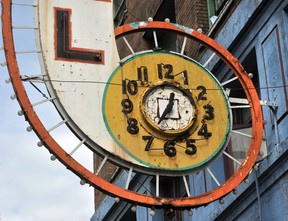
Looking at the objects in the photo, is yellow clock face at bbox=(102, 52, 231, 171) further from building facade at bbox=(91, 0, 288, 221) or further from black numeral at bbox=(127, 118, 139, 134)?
building facade at bbox=(91, 0, 288, 221)

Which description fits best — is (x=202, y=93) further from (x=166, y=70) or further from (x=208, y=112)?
(x=166, y=70)

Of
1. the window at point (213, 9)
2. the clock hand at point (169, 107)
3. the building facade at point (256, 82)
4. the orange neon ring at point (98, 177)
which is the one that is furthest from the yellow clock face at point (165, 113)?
the window at point (213, 9)

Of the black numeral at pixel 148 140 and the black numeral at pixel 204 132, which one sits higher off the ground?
the black numeral at pixel 204 132

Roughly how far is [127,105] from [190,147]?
1.19 metres

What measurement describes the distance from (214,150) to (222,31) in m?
3.63

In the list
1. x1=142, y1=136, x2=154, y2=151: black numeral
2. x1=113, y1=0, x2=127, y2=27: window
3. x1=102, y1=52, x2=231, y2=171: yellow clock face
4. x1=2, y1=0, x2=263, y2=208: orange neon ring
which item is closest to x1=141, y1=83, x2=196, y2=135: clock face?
x1=102, y1=52, x2=231, y2=171: yellow clock face

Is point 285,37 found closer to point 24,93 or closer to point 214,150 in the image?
point 214,150

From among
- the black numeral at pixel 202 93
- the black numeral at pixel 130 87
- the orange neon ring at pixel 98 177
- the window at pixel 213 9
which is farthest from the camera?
the window at pixel 213 9

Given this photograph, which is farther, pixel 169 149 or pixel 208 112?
pixel 208 112

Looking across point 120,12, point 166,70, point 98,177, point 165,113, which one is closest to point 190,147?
point 165,113

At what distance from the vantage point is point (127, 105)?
46.1 feet

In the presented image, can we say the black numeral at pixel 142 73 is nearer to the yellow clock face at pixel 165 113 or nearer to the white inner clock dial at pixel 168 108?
the yellow clock face at pixel 165 113

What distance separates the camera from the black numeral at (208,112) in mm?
14336

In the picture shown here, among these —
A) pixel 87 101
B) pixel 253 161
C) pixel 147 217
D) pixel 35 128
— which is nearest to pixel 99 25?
pixel 87 101
